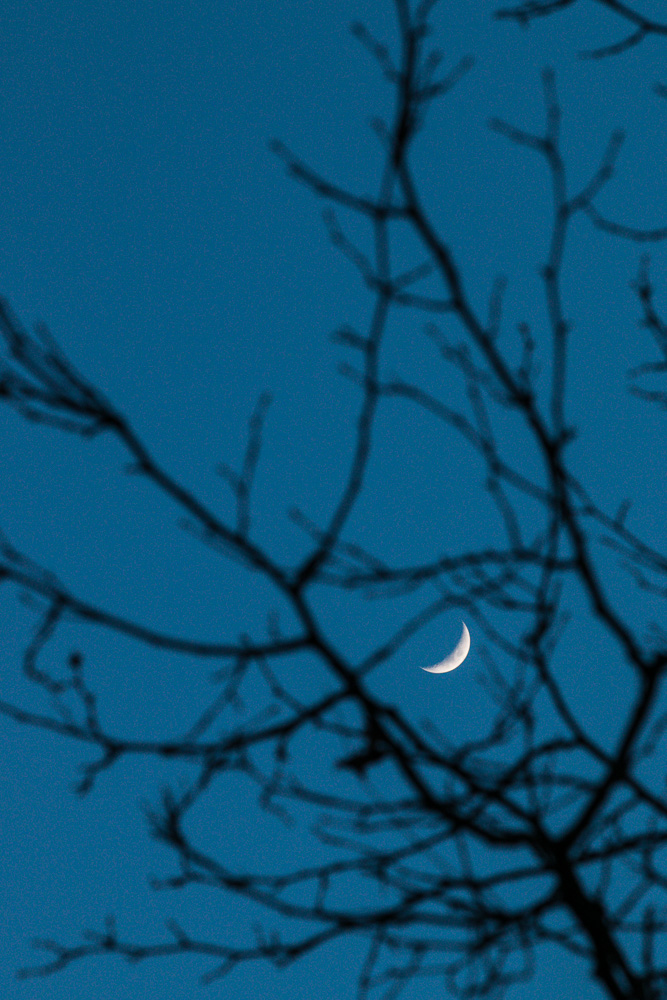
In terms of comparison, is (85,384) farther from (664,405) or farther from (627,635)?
(664,405)

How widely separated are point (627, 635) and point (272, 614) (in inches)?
40.7

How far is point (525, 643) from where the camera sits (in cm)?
298

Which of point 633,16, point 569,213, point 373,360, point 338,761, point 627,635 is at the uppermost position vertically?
point 633,16

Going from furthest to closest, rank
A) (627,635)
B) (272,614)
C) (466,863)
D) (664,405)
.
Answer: (664,405)
(466,863)
(272,614)
(627,635)

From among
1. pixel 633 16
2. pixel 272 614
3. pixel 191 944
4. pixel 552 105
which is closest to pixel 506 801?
pixel 272 614

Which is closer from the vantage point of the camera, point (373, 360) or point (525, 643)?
point (373, 360)

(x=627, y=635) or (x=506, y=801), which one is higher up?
(x=627, y=635)

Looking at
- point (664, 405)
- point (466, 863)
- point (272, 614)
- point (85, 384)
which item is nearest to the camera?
point (85, 384)

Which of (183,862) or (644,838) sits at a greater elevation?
(644,838)

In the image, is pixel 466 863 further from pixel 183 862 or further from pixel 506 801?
pixel 183 862

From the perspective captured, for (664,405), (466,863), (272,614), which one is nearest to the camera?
(272,614)

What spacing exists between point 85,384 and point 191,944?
179 cm

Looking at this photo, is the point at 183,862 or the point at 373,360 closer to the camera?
the point at 373,360

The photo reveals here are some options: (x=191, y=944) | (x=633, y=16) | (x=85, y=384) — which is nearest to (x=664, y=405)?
(x=633, y=16)
